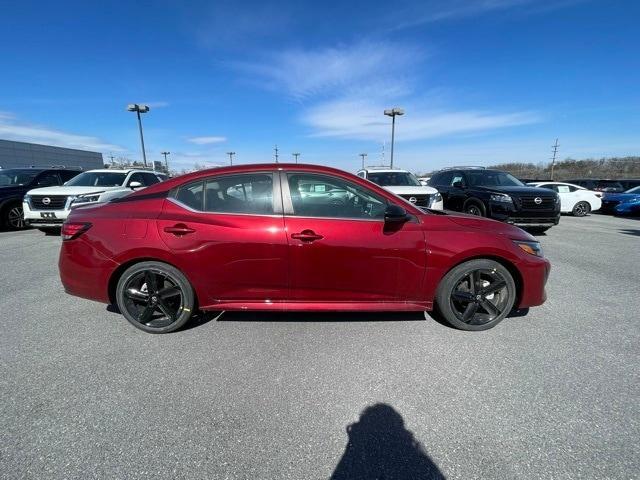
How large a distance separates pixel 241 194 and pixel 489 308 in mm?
2767

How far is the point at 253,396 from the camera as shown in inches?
90.1

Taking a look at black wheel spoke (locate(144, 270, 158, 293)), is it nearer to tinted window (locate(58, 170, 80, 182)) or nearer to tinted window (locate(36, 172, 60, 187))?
tinted window (locate(36, 172, 60, 187))

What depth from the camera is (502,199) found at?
797 centimetres

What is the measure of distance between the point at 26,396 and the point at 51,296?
7.78ft

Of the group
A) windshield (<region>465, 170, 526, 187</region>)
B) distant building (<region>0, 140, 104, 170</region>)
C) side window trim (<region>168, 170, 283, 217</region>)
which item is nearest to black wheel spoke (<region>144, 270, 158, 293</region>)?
side window trim (<region>168, 170, 283, 217</region>)

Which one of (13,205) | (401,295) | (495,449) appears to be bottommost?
(495,449)

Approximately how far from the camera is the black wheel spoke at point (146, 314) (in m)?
3.13

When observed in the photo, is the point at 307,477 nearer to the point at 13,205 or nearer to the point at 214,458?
the point at 214,458

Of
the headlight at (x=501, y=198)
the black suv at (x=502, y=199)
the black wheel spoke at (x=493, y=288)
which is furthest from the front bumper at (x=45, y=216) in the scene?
the headlight at (x=501, y=198)

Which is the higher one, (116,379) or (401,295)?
(401,295)

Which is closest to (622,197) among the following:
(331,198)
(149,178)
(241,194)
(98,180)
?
(331,198)

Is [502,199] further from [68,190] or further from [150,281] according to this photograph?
[68,190]

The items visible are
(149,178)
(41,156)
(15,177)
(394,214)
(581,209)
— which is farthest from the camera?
(41,156)

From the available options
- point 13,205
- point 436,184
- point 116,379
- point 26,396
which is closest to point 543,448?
point 116,379
